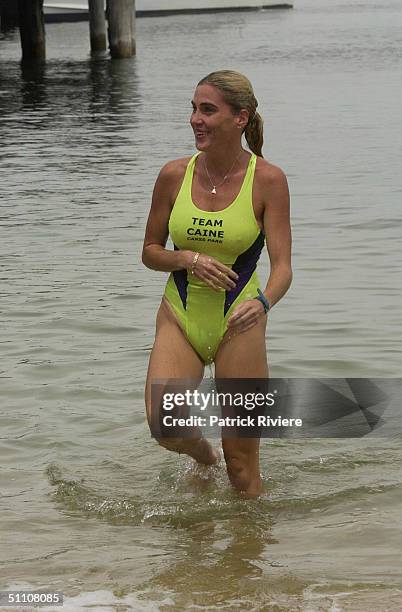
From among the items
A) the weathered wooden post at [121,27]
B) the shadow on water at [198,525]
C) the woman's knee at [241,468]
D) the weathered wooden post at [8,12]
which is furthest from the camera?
the weathered wooden post at [8,12]

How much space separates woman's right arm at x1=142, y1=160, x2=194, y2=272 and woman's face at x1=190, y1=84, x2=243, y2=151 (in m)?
0.22

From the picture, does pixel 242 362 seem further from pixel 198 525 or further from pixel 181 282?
pixel 198 525

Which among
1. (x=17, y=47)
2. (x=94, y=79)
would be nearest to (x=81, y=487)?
(x=94, y=79)

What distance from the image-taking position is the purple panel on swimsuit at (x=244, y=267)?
19.6 feet

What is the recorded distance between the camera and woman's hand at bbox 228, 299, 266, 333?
575cm

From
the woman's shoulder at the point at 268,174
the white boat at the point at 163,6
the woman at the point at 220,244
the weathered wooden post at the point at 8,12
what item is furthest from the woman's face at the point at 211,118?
the weathered wooden post at the point at 8,12

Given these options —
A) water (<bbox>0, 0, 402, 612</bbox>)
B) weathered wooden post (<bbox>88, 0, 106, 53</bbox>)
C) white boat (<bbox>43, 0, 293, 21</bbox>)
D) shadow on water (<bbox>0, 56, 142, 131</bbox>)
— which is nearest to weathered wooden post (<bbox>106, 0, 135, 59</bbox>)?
shadow on water (<bbox>0, 56, 142, 131</bbox>)

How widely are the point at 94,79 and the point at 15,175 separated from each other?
59.7ft

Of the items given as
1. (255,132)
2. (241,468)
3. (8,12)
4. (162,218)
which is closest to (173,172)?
(162,218)

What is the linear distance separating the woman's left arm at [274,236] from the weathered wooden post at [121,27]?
35.3 metres

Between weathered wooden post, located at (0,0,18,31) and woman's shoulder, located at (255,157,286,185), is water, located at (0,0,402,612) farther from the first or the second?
weathered wooden post, located at (0,0,18,31)

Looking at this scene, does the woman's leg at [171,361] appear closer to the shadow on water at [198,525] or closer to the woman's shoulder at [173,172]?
the shadow on water at [198,525]

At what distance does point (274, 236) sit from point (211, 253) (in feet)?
1.05

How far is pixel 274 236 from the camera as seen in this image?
230 inches
